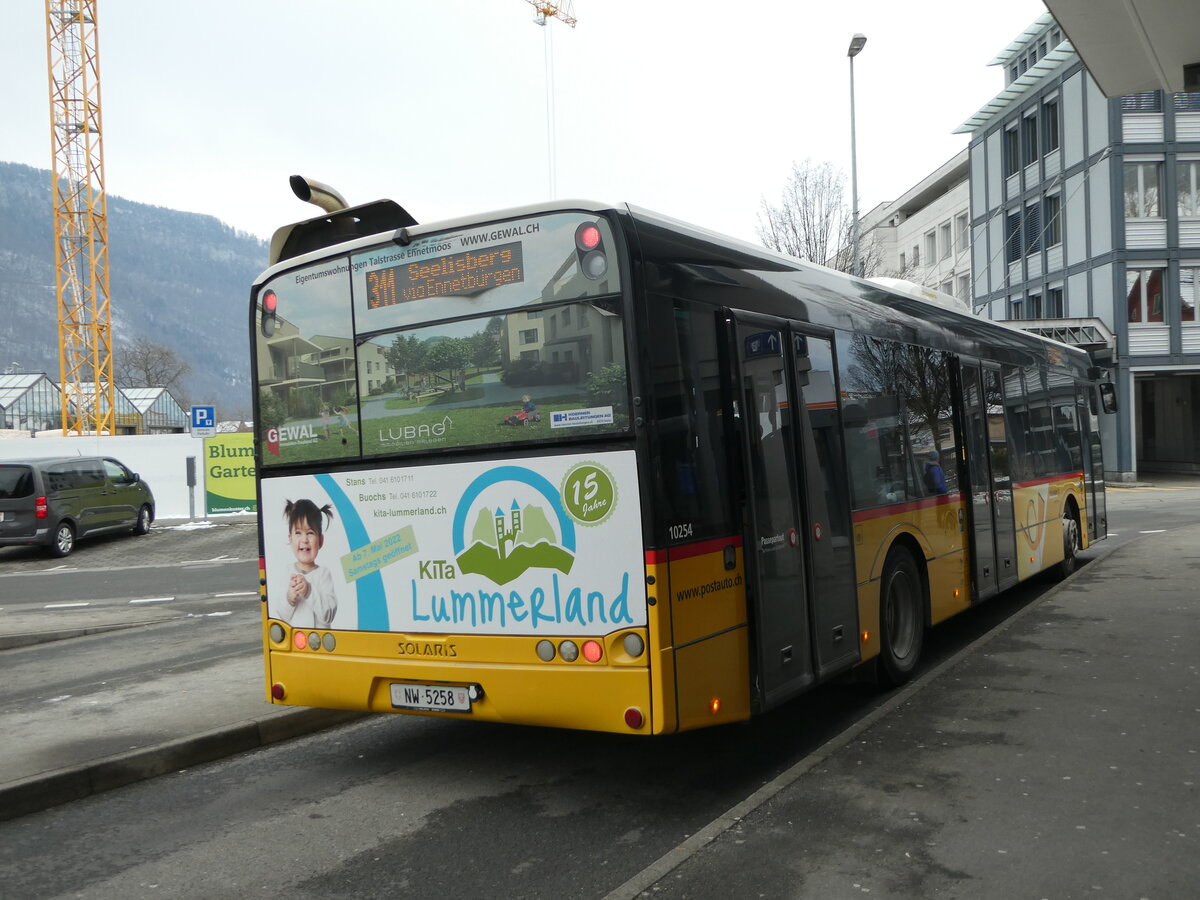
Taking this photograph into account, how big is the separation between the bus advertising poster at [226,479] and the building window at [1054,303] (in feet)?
99.1

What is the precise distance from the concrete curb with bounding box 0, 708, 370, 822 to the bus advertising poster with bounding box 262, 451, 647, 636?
960mm

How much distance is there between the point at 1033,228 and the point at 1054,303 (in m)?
3.14

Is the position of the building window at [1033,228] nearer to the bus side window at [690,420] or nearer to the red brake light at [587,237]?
the bus side window at [690,420]

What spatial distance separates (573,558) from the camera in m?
5.19

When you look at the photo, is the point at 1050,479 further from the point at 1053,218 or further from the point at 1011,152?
the point at 1011,152

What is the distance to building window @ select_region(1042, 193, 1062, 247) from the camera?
40.5 m

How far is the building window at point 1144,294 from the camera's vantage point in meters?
37.2

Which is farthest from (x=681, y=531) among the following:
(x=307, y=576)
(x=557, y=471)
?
(x=307, y=576)

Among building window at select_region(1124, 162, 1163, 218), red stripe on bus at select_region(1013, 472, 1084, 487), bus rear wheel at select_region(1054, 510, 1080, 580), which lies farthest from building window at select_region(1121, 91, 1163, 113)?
bus rear wheel at select_region(1054, 510, 1080, 580)

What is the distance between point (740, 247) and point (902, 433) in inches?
96.9

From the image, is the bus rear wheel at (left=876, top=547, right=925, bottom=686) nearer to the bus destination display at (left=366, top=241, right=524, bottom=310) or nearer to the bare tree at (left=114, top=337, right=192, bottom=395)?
the bus destination display at (left=366, top=241, right=524, bottom=310)

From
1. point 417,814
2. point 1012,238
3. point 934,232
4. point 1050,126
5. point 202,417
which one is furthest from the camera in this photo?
point 934,232

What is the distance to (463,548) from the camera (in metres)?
5.55

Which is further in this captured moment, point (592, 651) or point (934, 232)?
point (934, 232)
